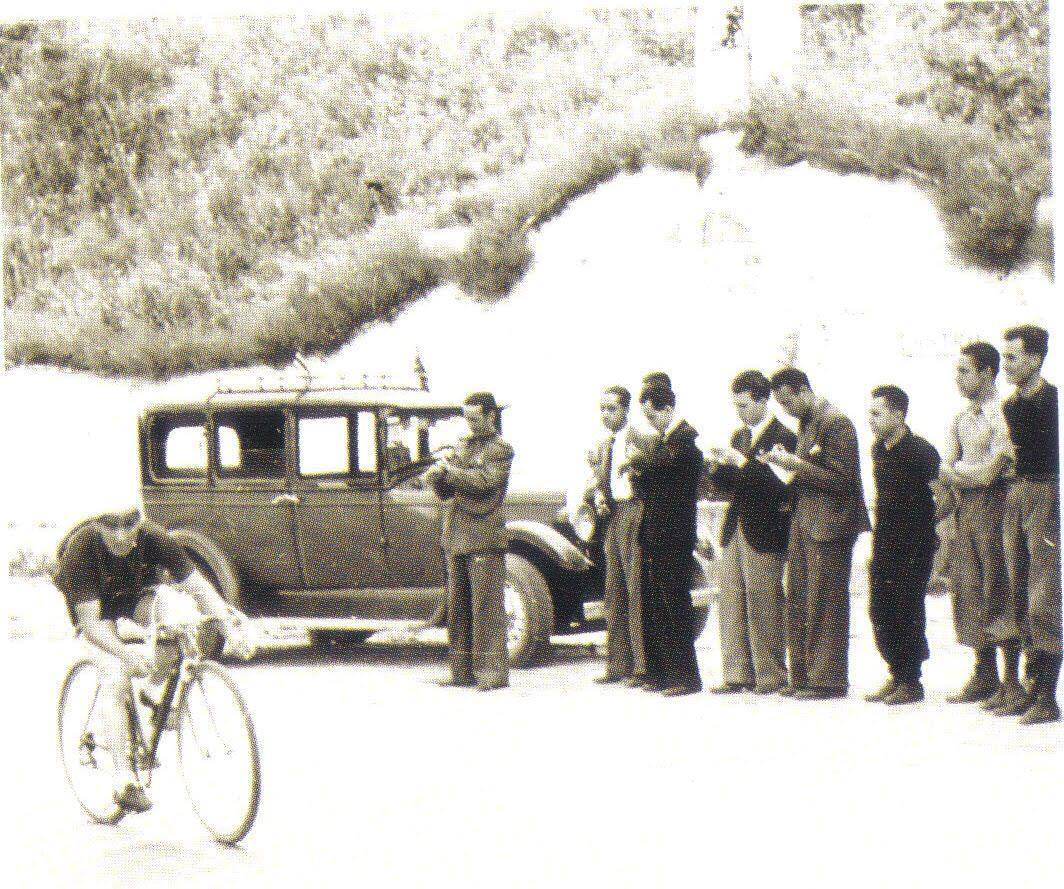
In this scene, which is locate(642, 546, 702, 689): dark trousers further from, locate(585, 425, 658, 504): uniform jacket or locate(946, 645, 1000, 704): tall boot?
locate(946, 645, 1000, 704): tall boot

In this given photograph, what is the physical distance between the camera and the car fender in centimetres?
847

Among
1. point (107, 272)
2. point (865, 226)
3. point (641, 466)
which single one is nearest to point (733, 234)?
point (865, 226)

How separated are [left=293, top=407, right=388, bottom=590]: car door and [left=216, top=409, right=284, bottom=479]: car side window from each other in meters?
0.12

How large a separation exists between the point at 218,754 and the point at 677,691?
3.17 m

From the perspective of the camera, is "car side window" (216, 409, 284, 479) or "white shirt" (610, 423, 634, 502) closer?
"white shirt" (610, 423, 634, 502)

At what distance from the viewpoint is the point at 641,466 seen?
777 centimetres

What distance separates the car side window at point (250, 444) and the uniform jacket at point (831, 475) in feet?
9.60

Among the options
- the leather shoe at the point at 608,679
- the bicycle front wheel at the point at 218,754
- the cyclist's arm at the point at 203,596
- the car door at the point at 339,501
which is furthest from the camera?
the car door at the point at 339,501

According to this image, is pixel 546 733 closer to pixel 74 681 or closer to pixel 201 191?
pixel 74 681

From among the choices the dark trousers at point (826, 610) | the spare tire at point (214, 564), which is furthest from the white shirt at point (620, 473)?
the spare tire at point (214, 564)

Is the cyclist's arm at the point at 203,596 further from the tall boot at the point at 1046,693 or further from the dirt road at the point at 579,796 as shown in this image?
the tall boot at the point at 1046,693

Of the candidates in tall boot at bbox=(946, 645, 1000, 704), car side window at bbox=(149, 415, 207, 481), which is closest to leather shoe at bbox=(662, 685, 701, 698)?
tall boot at bbox=(946, 645, 1000, 704)

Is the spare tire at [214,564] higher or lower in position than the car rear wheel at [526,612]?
higher

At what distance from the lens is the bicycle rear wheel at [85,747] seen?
→ 5.40 meters
